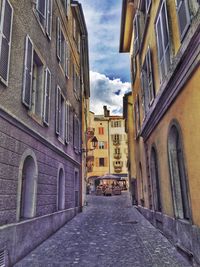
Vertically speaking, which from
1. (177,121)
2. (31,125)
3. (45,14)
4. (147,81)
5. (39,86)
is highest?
(45,14)

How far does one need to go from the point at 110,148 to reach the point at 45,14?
4136cm

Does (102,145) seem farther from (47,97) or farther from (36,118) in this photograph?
(36,118)

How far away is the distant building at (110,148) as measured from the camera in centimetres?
4819

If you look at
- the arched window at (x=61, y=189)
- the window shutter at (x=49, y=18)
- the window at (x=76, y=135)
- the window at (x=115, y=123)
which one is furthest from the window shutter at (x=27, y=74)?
the window at (x=115, y=123)

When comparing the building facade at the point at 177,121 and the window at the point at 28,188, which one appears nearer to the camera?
the building facade at the point at 177,121

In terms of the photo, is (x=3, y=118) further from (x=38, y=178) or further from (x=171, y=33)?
(x=171, y=33)

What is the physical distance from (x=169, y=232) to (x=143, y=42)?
7.61 m

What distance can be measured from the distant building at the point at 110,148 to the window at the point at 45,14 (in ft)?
127

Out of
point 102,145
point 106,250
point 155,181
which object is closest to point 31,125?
point 106,250

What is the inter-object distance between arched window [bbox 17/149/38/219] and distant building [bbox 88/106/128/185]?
40.6m

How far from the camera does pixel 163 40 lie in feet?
23.0

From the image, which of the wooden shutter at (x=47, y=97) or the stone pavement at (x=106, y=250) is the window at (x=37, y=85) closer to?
the wooden shutter at (x=47, y=97)

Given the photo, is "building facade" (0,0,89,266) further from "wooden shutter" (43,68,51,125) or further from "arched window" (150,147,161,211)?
"arched window" (150,147,161,211)

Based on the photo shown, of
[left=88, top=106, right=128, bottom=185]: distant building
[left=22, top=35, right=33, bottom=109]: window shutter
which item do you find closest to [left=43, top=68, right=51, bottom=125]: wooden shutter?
[left=22, top=35, right=33, bottom=109]: window shutter
